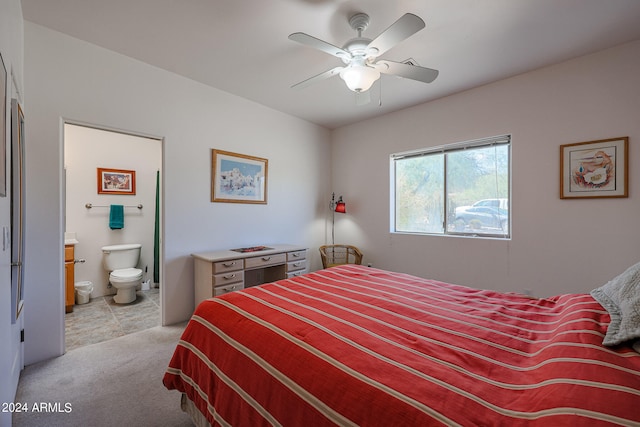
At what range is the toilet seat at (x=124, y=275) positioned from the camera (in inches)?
137

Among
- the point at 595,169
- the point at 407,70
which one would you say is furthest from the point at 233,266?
the point at 595,169

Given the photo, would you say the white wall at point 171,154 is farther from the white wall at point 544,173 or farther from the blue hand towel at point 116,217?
the blue hand towel at point 116,217

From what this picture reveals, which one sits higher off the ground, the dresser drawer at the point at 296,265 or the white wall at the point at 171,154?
the white wall at the point at 171,154

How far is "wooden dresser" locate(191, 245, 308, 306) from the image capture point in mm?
2789

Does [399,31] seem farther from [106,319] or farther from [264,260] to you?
[106,319]

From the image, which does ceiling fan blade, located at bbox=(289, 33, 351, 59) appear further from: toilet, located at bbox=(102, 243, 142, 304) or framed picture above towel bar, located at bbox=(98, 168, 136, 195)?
framed picture above towel bar, located at bbox=(98, 168, 136, 195)

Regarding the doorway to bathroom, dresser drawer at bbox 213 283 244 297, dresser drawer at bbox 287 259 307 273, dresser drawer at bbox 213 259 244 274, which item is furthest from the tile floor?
dresser drawer at bbox 287 259 307 273

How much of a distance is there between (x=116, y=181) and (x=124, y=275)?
57.5 inches

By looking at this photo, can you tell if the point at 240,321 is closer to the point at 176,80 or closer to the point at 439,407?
the point at 439,407

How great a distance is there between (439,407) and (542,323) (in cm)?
88

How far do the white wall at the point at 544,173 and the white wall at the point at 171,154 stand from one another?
1.52m

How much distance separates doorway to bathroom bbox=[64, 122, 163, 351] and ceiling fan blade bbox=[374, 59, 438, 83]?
8.74 feet

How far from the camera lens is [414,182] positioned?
3783 mm

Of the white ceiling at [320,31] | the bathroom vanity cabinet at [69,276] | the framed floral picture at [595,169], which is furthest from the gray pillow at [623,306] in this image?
the bathroom vanity cabinet at [69,276]
